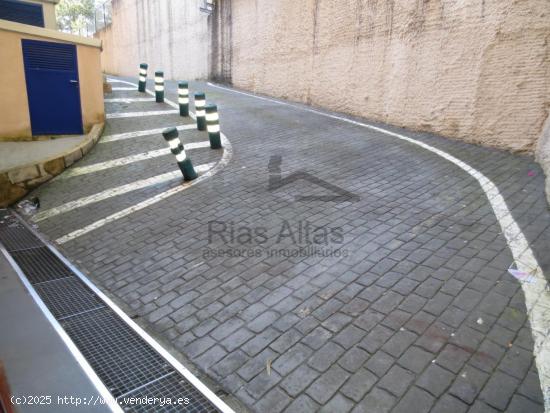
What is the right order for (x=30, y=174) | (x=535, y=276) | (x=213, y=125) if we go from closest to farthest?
(x=535, y=276) → (x=30, y=174) → (x=213, y=125)

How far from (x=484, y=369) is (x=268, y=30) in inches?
575

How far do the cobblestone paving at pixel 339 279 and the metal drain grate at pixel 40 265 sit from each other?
267 mm

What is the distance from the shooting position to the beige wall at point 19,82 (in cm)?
801

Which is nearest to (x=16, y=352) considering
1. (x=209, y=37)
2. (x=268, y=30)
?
(x=268, y=30)

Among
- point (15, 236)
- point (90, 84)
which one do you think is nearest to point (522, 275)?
point (15, 236)

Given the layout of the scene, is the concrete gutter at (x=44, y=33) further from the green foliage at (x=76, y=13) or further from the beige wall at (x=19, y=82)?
the green foliage at (x=76, y=13)

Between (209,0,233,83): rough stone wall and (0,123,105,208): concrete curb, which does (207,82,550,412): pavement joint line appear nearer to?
(0,123,105,208): concrete curb

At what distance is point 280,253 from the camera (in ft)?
15.1

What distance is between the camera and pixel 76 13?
36969 mm

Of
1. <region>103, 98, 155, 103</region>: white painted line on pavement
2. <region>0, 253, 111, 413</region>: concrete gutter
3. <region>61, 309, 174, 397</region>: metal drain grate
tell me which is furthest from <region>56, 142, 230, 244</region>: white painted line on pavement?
<region>103, 98, 155, 103</region>: white painted line on pavement

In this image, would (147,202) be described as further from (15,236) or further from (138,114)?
(138,114)

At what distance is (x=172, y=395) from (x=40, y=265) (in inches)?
116

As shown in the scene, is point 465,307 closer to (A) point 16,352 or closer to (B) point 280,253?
(B) point 280,253

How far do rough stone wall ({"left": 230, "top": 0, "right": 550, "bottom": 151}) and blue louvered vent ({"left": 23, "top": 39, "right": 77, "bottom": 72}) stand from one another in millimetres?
7276
